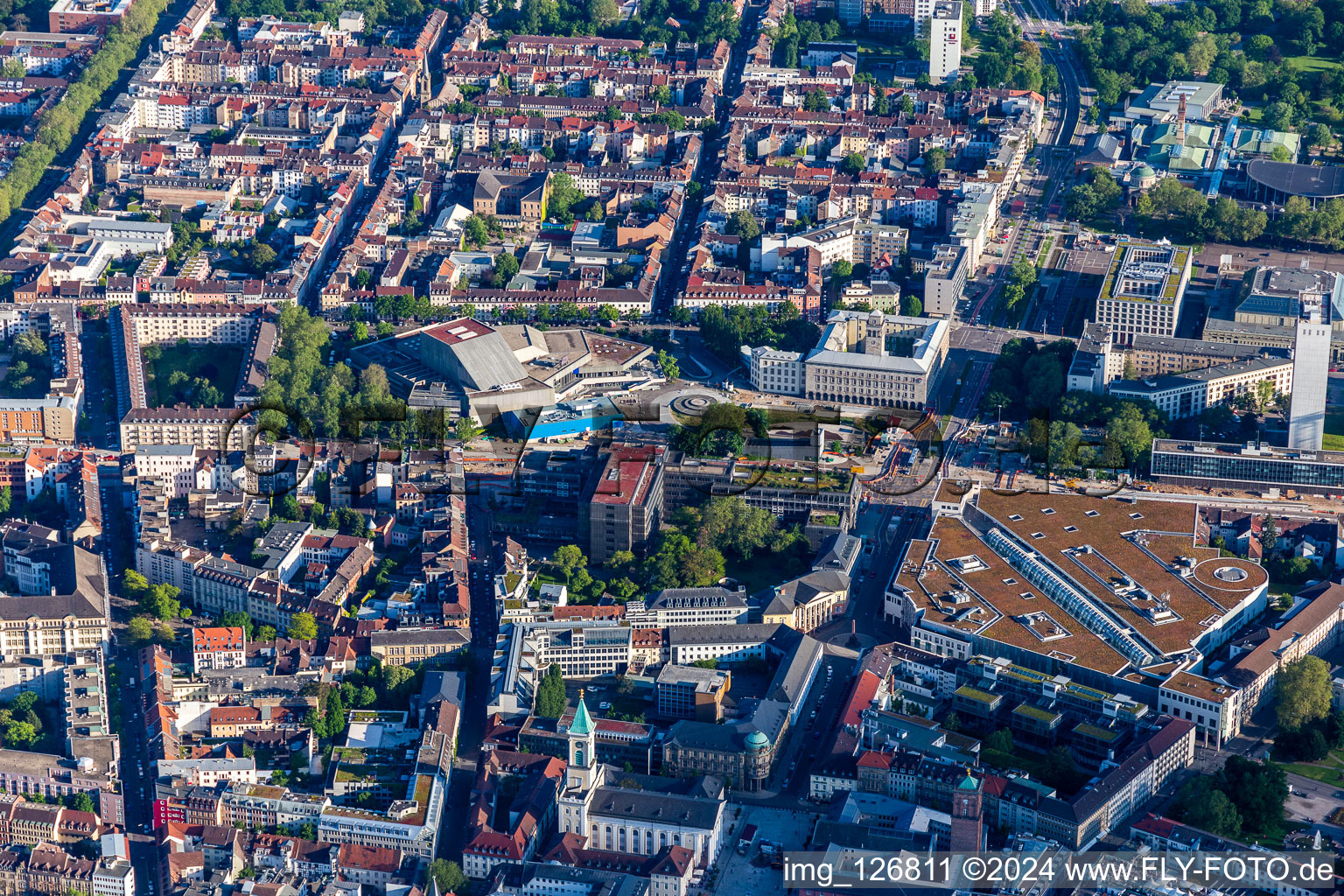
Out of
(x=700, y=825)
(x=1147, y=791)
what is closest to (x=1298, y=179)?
(x=1147, y=791)

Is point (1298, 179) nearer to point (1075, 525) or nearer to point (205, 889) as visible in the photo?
point (1075, 525)

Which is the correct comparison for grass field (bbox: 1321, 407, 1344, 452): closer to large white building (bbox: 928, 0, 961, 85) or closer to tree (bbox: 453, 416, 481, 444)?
tree (bbox: 453, 416, 481, 444)

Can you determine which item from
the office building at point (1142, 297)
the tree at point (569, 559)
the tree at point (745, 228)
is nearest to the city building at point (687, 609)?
the tree at point (569, 559)

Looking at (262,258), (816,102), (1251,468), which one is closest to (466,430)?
(262,258)

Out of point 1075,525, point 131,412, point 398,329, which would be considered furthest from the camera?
point 398,329

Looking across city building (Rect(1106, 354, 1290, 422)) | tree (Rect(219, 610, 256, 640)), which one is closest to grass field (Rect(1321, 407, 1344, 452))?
city building (Rect(1106, 354, 1290, 422))

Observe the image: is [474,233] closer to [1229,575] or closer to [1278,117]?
[1278,117]
